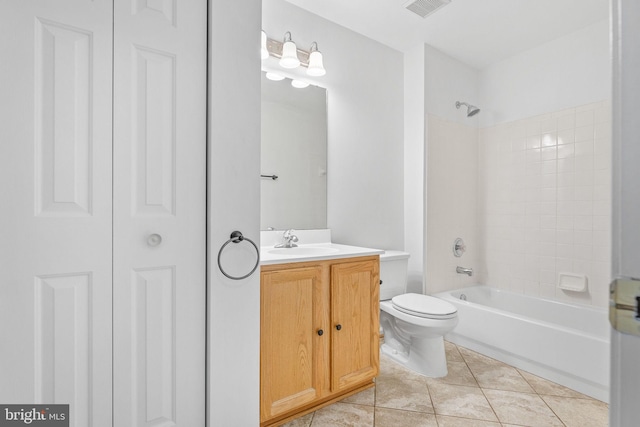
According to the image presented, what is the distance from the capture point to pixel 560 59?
2.72 m

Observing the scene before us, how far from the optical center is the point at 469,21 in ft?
8.34

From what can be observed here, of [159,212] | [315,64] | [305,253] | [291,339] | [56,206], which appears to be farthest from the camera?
[315,64]

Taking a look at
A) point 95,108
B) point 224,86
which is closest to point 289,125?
point 224,86

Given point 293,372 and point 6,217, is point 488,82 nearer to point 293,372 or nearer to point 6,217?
point 293,372

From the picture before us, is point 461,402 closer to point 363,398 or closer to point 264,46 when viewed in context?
point 363,398

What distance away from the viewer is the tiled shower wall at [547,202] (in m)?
2.50

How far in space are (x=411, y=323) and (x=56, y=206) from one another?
6.36ft

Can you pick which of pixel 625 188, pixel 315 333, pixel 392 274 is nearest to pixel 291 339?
pixel 315 333

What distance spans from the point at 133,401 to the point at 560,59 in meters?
3.61

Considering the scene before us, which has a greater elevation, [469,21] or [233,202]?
[469,21]

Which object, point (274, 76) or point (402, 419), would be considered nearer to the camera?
point (402, 419)

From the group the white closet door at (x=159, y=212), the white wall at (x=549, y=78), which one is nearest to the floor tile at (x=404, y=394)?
the white closet door at (x=159, y=212)

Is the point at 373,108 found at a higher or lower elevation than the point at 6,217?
higher

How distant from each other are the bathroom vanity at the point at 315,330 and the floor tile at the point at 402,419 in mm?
207
